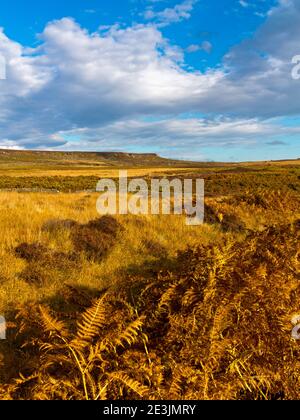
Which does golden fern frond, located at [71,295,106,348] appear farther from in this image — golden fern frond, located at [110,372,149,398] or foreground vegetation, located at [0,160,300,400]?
golden fern frond, located at [110,372,149,398]

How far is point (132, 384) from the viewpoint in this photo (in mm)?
3006

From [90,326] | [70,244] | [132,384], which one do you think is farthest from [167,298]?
[70,244]

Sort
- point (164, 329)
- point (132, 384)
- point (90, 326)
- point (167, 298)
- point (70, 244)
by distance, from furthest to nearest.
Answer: point (70, 244)
point (167, 298)
point (164, 329)
point (90, 326)
point (132, 384)

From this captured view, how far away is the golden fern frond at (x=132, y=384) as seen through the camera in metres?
2.98

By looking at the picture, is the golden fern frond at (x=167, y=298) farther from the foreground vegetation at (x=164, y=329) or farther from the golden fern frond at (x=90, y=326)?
the golden fern frond at (x=90, y=326)

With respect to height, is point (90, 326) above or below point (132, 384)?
above

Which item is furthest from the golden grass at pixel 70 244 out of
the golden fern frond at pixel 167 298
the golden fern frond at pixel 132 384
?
the golden fern frond at pixel 132 384

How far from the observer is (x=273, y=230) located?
6.88 m

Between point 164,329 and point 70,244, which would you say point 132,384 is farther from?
point 70,244

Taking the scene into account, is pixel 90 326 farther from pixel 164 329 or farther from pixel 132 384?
pixel 164 329

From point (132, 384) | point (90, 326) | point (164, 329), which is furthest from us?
point (164, 329)

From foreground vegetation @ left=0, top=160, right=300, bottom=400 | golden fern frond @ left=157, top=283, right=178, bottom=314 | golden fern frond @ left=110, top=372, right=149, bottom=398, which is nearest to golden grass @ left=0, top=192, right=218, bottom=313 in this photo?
foreground vegetation @ left=0, top=160, right=300, bottom=400

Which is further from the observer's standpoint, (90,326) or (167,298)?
(167,298)

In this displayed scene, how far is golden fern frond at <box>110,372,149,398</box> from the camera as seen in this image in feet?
9.78
